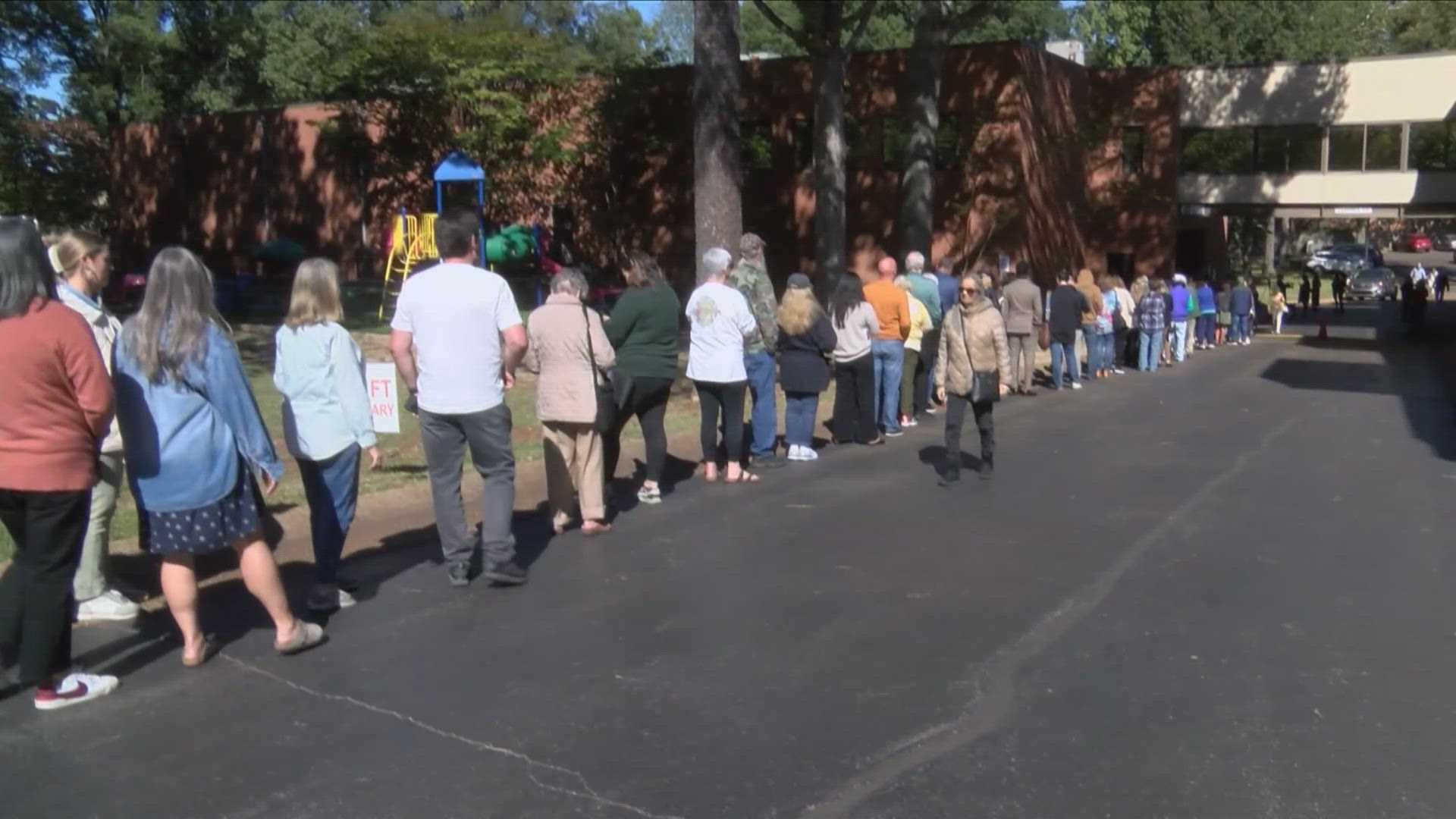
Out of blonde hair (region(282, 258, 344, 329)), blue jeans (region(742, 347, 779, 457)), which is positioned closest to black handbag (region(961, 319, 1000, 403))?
blue jeans (region(742, 347, 779, 457))

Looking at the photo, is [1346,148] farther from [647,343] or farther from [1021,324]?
[647,343]

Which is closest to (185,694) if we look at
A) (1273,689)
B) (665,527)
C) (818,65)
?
(665,527)

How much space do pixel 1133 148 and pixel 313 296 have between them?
34844 millimetres

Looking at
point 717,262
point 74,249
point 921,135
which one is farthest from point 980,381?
point 921,135

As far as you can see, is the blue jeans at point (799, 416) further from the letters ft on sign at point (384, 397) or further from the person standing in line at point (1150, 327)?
the person standing in line at point (1150, 327)

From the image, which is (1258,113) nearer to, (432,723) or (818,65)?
(818,65)

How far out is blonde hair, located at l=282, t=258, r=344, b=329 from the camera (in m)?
6.73

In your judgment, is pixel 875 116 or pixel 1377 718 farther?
pixel 875 116

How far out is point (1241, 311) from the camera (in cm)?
2894

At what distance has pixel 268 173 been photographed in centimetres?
4234

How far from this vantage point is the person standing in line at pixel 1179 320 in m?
23.7

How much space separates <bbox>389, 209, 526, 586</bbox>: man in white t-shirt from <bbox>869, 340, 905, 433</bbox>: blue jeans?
21.1ft

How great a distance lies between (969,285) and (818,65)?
12471 millimetres

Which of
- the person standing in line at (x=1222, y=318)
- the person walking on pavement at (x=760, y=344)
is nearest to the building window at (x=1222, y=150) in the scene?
the person standing in line at (x=1222, y=318)
